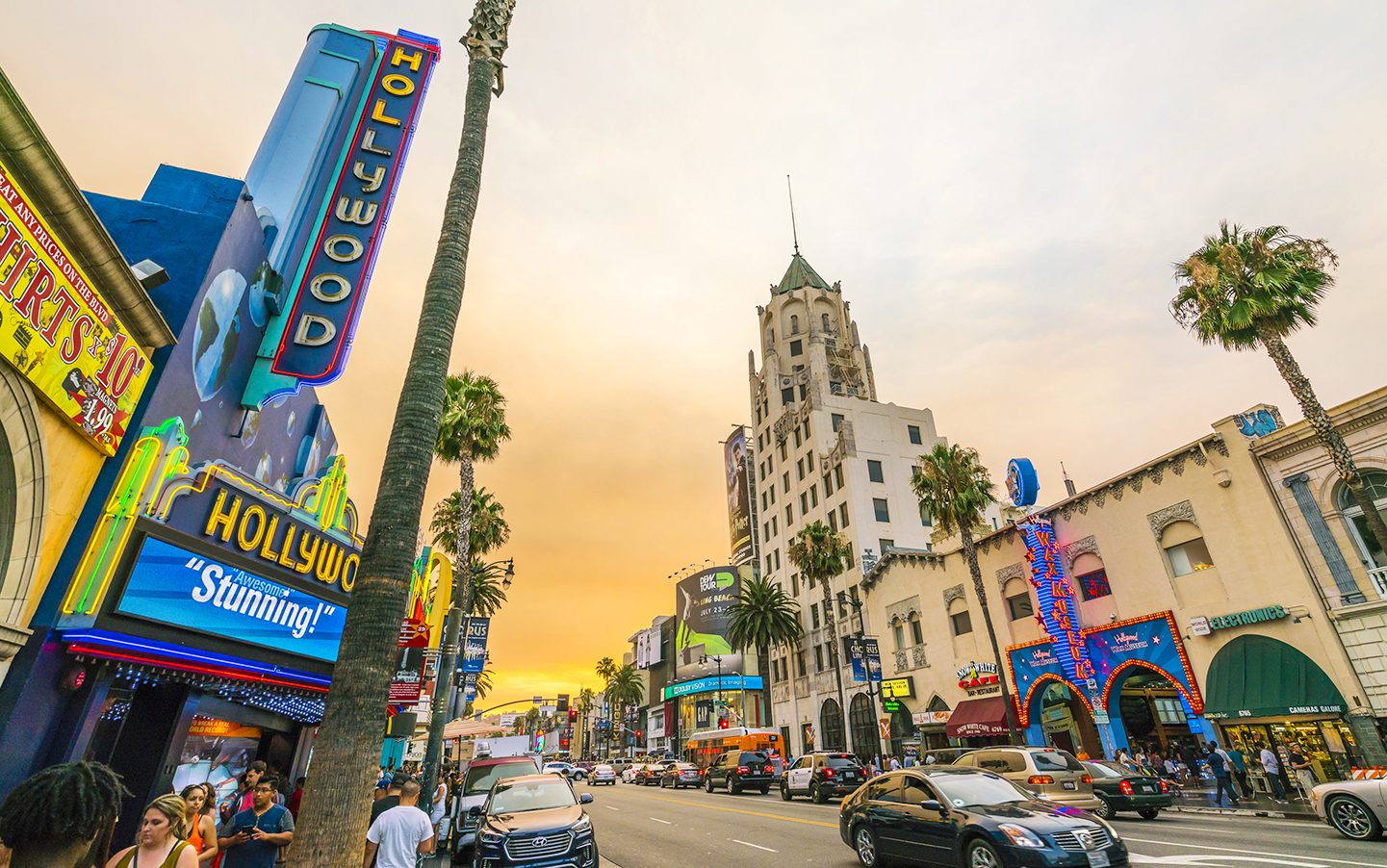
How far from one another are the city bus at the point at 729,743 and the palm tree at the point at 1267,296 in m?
27.9

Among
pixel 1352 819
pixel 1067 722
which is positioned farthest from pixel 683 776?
pixel 1352 819

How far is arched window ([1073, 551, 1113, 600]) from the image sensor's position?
2716cm

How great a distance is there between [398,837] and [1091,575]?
2913 centimetres

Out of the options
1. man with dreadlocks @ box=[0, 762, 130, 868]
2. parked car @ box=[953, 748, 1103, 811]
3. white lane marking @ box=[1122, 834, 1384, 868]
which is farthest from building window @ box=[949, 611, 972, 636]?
man with dreadlocks @ box=[0, 762, 130, 868]

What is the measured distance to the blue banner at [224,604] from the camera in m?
9.11

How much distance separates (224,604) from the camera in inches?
416

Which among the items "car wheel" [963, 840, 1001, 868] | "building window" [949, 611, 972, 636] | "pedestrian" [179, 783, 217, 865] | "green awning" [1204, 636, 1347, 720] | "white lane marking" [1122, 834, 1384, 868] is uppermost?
"building window" [949, 611, 972, 636]

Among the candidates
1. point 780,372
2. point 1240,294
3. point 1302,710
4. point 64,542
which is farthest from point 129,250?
point 780,372

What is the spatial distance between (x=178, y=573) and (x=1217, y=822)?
22283 mm

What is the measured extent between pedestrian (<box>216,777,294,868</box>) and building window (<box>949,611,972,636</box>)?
108 ft

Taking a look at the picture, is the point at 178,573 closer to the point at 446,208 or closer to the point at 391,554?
the point at 391,554

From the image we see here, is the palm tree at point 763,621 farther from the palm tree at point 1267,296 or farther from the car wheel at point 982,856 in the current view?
the car wheel at point 982,856

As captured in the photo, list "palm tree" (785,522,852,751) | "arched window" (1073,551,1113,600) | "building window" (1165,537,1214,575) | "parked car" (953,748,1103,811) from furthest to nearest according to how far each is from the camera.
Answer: "palm tree" (785,522,852,751) → "arched window" (1073,551,1113,600) → "building window" (1165,537,1214,575) → "parked car" (953,748,1103,811)

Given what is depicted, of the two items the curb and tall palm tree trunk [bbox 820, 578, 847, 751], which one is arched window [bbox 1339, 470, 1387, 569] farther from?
tall palm tree trunk [bbox 820, 578, 847, 751]
